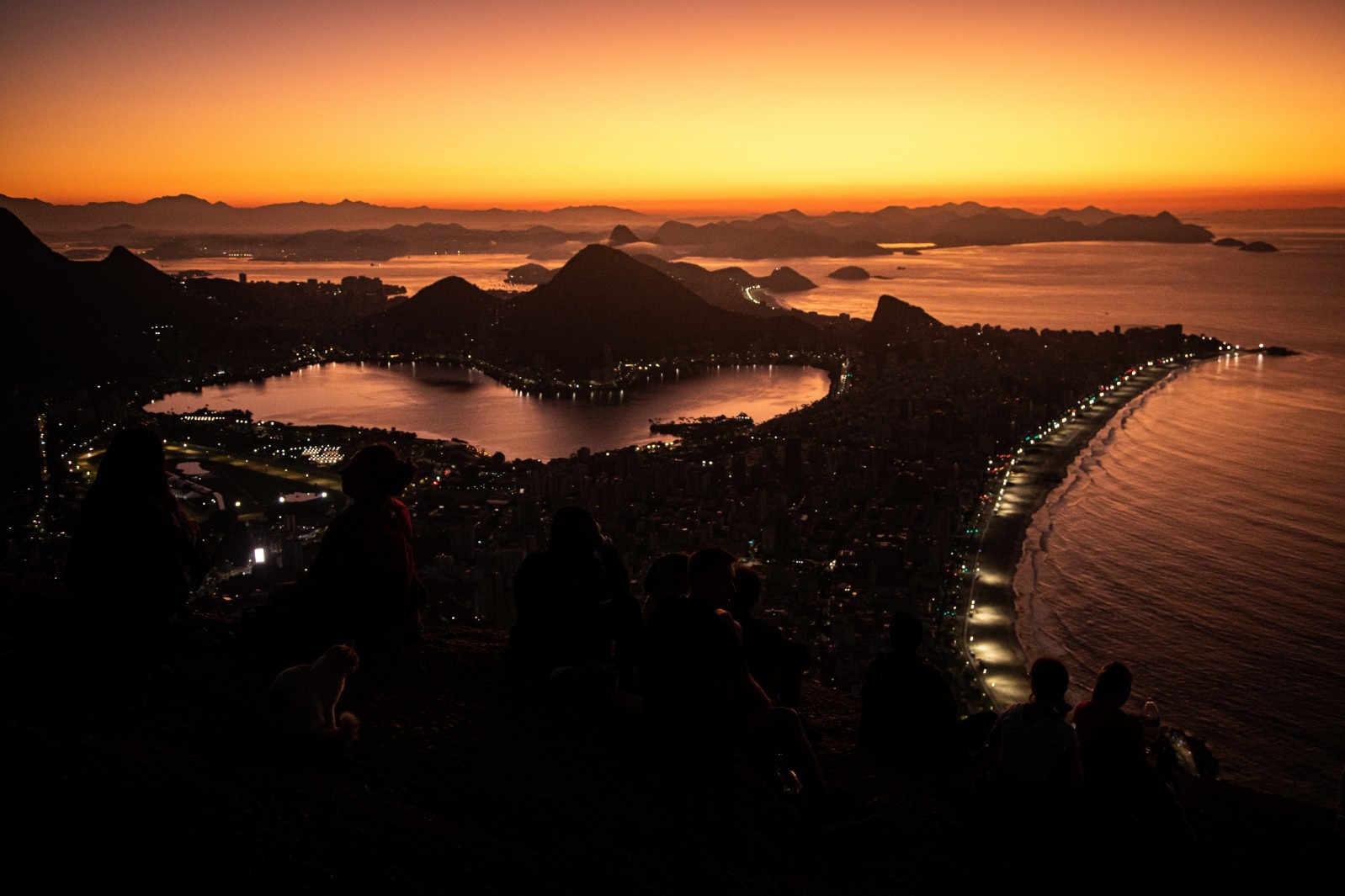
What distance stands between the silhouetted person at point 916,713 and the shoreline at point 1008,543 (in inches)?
374

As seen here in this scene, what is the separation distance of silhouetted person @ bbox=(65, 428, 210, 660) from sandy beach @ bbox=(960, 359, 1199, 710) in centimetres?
1197

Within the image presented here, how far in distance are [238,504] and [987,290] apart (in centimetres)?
9222

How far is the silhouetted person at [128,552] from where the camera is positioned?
3779 millimetres

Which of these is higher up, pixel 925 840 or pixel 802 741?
pixel 802 741

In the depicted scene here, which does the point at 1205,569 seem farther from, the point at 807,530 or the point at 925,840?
the point at 925,840

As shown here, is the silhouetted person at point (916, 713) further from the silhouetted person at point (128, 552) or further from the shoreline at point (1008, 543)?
the shoreline at point (1008, 543)

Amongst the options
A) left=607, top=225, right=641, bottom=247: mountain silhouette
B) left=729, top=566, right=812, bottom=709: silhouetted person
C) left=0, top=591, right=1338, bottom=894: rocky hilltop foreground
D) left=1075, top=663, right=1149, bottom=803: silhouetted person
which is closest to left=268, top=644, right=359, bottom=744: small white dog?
left=0, top=591, right=1338, bottom=894: rocky hilltop foreground

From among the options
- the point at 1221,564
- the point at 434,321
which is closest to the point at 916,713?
the point at 1221,564

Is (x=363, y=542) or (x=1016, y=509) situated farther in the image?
(x=1016, y=509)

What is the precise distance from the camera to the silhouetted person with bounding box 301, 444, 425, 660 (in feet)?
13.9

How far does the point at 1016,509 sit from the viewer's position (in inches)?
991

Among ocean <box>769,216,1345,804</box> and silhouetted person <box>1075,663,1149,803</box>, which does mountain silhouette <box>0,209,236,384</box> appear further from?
silhouetted person <box>1075,663,1149,803</box>

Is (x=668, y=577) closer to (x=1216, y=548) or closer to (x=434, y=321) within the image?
(x=1216, y=548)

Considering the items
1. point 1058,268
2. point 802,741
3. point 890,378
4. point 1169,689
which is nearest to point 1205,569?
point 1169,689
